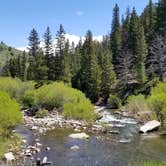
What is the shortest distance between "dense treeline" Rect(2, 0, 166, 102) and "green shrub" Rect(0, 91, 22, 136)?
4267 centimetres

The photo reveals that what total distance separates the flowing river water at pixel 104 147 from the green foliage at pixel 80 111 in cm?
408

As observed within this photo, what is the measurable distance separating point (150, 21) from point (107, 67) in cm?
2403

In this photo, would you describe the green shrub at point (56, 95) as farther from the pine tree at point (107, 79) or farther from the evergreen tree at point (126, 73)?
the evergreen tree at point (126, 73)

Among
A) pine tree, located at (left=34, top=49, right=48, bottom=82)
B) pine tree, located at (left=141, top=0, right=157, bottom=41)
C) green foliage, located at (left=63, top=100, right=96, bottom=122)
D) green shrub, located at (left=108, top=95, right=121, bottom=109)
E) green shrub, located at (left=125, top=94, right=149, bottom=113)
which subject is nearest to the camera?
green foliage, located at (left=63, top=100, right=96, bottom=122)

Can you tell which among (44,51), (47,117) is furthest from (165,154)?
(44,51)

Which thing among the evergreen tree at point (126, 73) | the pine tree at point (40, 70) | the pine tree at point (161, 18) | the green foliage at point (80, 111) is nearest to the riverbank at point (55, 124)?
the green foliage at point (80, 111)

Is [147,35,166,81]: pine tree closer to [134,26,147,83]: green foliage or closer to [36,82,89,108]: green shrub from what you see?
[134,26,147,83]: green foliage

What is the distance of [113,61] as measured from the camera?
9994cm

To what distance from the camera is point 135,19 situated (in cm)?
9856

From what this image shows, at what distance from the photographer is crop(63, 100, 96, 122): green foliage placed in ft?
168

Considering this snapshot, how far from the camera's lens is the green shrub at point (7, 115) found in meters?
35.1

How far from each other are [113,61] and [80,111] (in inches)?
1963

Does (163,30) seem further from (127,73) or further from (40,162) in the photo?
(40,162)

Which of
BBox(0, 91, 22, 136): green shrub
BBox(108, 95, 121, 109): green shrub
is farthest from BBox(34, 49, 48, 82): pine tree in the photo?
BBox(0, 91, 22, 136): green shrub
